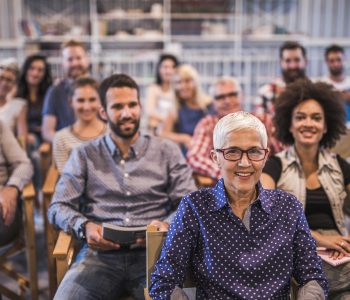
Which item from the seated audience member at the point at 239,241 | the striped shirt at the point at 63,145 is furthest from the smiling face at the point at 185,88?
the seated audience member at the point at 239,241

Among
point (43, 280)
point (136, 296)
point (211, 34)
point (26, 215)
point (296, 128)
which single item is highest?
point (211, 34)

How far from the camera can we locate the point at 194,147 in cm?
311

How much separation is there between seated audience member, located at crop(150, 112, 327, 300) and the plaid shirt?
1.35 m

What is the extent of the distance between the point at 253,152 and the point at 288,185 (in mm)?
687

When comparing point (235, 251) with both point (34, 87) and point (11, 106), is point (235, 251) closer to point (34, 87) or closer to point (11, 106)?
point (11, 106)

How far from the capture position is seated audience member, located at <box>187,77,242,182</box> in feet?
9.82

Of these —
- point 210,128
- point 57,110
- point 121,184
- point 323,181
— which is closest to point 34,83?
point 57,110

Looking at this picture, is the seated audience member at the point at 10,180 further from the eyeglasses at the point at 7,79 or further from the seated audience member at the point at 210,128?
the eyeglasses at the point at 7,79

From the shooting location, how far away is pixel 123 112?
2260 mm

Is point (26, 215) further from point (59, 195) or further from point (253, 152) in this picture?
point (253, 152)

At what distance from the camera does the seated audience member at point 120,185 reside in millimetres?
2043

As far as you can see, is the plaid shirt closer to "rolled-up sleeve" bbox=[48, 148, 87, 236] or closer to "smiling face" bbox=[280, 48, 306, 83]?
"rolled-up sleeve" bbox=[48, 148, 87, 236]

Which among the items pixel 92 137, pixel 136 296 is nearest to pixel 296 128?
pixel 136 296

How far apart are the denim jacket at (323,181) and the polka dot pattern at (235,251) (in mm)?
575
